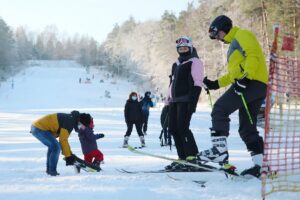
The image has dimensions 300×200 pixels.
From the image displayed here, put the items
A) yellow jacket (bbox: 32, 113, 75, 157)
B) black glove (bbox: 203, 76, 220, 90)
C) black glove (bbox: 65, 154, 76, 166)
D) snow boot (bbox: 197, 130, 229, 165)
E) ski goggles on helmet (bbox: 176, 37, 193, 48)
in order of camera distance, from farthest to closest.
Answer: yellow jacket (bbox: 32, 113, 75, 157) → black glove (bbox: 65, 154, 76, 166) → ski goggles on helmet (bbox: 176, 37, 193, 48) → black glove (bbox: 203, 76, 220, 90) → snow boot (bbox: 197, 130, 229, 165)

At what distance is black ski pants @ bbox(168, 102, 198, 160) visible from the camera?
19.4 ft

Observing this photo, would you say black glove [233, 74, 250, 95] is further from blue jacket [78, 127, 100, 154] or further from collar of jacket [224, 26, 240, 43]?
blue jacket [78, 127, 100, 154]

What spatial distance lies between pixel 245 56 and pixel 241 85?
360 mm

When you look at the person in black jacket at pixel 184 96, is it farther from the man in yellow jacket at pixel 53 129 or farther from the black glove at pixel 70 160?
the man in yellow jacket at pixel 53 129

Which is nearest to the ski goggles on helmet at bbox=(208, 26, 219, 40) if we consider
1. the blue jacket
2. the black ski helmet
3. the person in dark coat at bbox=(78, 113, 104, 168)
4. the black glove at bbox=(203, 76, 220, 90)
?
the black ski helmet

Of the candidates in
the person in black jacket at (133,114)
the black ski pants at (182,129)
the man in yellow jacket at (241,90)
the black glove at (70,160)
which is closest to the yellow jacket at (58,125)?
the black glove at (70,160)

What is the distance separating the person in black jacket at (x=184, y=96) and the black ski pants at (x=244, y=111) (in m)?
0.90

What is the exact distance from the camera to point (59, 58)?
14625 cm

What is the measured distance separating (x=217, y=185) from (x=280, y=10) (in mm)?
28558

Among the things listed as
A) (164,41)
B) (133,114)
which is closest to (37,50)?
(164,41)

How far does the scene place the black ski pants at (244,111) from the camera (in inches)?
191

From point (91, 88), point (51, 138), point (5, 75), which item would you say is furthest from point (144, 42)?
point (51, 138)

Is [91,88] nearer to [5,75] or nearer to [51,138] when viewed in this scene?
[5,75]

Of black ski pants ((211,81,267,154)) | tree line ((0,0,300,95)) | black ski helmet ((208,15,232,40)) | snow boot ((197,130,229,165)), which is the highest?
tree line ((0,0,300,95))
